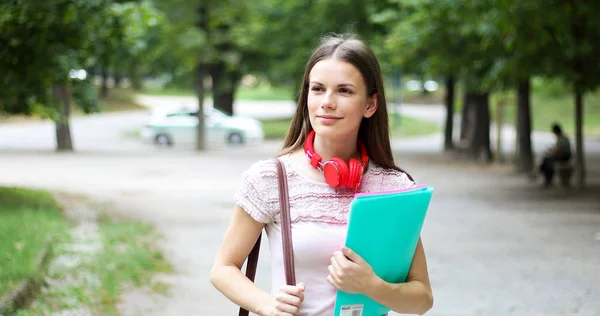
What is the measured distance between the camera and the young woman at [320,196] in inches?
110

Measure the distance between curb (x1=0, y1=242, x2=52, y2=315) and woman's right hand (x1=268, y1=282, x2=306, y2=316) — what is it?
16.2 feet

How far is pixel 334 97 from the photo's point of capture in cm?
286

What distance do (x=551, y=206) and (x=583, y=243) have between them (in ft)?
16.5

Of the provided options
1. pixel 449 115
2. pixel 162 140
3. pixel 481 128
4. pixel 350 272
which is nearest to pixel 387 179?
pixel 350 272

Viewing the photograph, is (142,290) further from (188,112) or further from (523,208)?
(188,112)

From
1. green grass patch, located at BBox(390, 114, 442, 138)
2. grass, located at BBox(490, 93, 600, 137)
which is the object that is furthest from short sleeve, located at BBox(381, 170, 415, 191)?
grass, located at BBox(490, 93, 600, 137)

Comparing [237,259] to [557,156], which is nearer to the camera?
[237,259]

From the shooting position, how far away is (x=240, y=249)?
289cm

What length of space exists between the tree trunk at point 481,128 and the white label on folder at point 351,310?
92.7 ft

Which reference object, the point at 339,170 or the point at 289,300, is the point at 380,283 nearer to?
the point at 289,300

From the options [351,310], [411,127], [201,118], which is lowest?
[411,127]

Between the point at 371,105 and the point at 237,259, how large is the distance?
2.10 feet

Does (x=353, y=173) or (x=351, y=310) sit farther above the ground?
(x=353, y=173)

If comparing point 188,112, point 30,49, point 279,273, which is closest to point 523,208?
point 30,49
